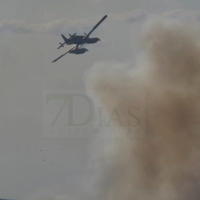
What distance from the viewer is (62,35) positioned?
225ft

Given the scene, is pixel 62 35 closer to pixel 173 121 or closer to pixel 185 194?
pixel 173 121

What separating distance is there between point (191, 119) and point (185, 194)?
12.1 meters

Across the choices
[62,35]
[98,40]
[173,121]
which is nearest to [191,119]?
[173,121]

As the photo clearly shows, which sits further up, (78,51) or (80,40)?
(80,40)

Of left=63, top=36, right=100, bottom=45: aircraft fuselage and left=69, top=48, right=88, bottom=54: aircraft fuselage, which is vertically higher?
left=63, top=36, right=100, bottom=45: aircraft fuselage

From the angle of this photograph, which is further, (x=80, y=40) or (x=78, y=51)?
(x=80, y=40)

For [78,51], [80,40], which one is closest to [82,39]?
[80,40]

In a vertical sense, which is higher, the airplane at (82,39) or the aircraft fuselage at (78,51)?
the airplane at (82,39)

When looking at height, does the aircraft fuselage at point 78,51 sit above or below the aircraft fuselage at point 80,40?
below

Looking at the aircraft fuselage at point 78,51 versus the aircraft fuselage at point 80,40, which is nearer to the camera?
the aircraft fuselage at point 78,51

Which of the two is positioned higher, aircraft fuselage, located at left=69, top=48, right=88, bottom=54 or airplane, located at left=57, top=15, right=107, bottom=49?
airplane, located at left=57, top=15, right=107, bottom=49

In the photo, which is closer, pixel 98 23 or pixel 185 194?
pixel 185 194

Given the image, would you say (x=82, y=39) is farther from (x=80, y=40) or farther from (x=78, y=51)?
(x=78, y=51)

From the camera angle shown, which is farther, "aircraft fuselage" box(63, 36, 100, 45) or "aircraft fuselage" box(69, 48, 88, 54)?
"aircraft fuselage" box(63, 36, 100, 45)
